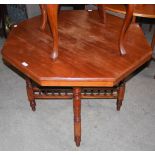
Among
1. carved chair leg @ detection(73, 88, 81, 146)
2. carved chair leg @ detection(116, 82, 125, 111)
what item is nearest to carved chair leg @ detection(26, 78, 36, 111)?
carved chair leg @ detection(73, 88, 81, 146)

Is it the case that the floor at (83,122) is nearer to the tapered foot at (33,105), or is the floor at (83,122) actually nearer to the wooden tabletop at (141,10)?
the tapered foot at (33,105)

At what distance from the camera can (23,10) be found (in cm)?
248

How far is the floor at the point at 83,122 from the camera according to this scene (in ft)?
5.09

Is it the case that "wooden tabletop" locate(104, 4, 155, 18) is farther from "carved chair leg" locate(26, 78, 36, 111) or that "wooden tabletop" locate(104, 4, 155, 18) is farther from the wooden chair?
"carved chair leg" locate(26, 78, 36, 111)

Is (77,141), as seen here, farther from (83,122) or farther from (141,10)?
(141,10)

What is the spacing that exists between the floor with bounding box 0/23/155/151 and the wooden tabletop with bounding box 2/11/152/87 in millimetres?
566

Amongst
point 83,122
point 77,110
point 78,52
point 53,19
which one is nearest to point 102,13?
point 78,52

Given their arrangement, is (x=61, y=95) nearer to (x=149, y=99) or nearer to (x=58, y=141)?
(x=58, y=141)

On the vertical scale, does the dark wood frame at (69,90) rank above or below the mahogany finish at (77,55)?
below

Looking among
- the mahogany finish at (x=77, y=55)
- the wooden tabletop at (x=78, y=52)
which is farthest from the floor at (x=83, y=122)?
the wooden tabletop at (x=78, y=52)

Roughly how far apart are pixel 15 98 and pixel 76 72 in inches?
35.6

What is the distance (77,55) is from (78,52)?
0.09 feet
